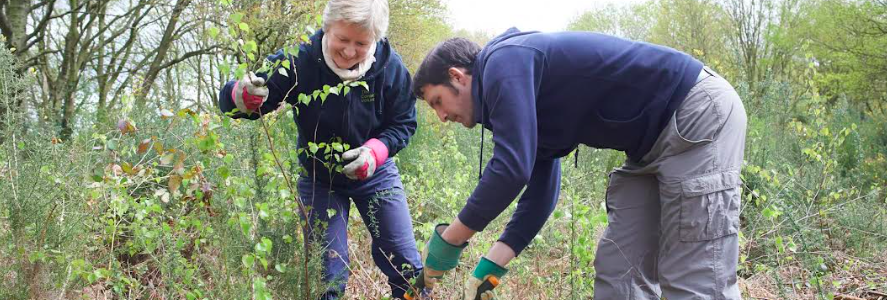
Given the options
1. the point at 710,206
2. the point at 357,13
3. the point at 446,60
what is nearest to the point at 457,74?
the point at 446,60

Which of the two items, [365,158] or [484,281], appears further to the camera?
[365,158]

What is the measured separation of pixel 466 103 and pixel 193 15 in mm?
8724

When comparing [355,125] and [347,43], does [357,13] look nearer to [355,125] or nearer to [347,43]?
[347,43]

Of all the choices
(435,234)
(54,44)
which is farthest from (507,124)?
(54,44)

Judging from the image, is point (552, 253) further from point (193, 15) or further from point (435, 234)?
point (193, 15)

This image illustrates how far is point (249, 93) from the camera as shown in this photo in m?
2.18

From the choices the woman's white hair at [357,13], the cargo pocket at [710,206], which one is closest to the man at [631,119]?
the cargo pocket at [710,206]

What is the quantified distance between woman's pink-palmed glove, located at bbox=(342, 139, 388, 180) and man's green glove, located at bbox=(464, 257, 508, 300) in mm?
539

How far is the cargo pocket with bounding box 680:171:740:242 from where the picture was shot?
192 cm

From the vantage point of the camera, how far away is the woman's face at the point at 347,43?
2.33m

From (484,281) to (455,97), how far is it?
0.62 meters

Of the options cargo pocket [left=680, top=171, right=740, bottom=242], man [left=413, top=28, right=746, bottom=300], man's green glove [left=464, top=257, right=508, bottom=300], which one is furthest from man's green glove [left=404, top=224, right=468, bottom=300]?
cargo pocket [left=680, top=171, right=740, bottom=242]

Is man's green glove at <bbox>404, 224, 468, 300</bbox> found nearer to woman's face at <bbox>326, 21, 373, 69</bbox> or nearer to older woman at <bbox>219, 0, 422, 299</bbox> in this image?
older woman at <bbox>219, 0, 422, 299</bbox>

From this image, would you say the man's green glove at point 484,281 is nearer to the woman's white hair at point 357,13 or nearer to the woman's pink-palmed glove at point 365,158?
the woman's pink-palmed glove at point 365,158
